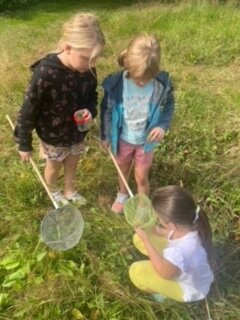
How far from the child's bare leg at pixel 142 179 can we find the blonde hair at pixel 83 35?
0.91 m

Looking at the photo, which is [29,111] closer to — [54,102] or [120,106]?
[54,102]

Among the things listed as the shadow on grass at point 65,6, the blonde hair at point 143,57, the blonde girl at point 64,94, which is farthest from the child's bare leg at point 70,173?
Answer: the shadow on grass at point 65,6

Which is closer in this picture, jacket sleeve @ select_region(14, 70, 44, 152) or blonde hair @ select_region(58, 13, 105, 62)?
blonde hair @ select_region(58, 13, 105, 62)

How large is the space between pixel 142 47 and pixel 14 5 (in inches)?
326

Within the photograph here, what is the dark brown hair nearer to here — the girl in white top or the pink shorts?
the girl in white top

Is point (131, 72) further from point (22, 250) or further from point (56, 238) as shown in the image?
point (22, 250)

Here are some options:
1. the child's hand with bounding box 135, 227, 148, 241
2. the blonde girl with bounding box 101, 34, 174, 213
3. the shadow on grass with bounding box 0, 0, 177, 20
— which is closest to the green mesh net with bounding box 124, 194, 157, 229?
the child's hand with bounding box 135, 227, 148, 241

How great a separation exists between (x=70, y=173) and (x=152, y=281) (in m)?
1.05

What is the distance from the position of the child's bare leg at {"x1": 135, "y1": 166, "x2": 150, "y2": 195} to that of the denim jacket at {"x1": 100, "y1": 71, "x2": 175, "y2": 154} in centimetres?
18

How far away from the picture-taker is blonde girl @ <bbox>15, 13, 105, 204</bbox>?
2518 mm

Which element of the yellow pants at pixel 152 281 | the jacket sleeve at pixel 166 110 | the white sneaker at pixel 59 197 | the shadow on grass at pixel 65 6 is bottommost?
the shadow on grass at pixel 65 6

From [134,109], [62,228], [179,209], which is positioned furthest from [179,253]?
[134,109]

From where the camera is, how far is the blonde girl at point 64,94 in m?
2.52

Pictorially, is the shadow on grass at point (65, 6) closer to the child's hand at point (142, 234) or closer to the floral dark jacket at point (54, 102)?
the floral dark jacket at point (54, 102)
